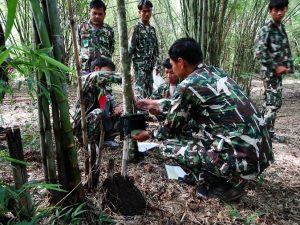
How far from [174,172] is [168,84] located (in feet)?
4.91

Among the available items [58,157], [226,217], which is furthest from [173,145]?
[58,157]

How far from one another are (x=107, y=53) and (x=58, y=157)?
2543 millimetres

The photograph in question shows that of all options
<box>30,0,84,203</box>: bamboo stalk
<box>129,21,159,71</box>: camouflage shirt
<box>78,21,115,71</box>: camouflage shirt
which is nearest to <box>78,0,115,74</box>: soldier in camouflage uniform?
<box>78,21,115,71</box>: camouflage shirt

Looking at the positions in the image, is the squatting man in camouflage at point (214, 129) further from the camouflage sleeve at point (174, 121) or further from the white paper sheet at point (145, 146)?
the white paper sheet at point (145, 146)

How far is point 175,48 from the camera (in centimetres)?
238

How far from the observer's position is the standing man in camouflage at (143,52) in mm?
4761

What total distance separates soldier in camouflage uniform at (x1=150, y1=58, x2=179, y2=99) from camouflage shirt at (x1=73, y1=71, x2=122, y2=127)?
806 mm

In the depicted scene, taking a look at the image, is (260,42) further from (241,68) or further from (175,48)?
(241,68)

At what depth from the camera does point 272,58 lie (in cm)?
389

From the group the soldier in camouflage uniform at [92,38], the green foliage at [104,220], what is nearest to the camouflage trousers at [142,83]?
the soldier in camouflage uniform at [92,38]

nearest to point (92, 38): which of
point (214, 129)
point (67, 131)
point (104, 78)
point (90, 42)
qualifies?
point (90, 42)

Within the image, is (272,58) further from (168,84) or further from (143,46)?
(143,46)

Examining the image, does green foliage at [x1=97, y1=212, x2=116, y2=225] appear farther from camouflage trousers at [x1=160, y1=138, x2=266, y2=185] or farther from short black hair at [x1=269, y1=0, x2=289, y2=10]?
short black hair at [x1=269, y1=0, x2=289, y2=10]

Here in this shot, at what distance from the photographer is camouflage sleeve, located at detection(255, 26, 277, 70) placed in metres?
3.86
